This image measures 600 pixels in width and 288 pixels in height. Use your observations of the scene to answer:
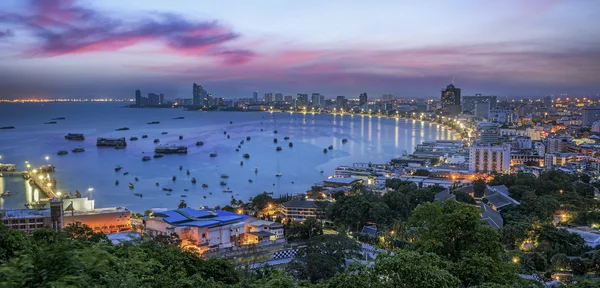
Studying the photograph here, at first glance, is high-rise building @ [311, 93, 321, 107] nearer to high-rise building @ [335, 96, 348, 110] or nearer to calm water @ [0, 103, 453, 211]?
high-rise building @ [335, 96, 348, 110]

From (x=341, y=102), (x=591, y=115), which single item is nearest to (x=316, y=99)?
(x=341, y=102)

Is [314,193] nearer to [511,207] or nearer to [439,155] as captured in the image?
[511,207]

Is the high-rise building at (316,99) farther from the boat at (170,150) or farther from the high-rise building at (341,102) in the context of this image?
the boat at (170,150)

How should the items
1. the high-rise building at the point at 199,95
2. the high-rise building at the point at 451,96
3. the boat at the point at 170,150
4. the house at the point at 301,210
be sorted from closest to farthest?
the house at the point at 301,210 → the boat at the point at 170,150 → the high-rise building at the point at 451,96 → the high-rise building at the point at 199,95

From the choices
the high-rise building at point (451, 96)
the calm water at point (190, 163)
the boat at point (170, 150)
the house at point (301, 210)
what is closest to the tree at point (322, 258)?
the house at point (301, 210)

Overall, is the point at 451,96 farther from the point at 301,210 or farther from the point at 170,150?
the point at 301,210

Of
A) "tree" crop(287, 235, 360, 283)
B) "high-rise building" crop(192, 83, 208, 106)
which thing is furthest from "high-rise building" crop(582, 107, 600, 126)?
"high-rise building" crop(192, 83, 208, 106)
